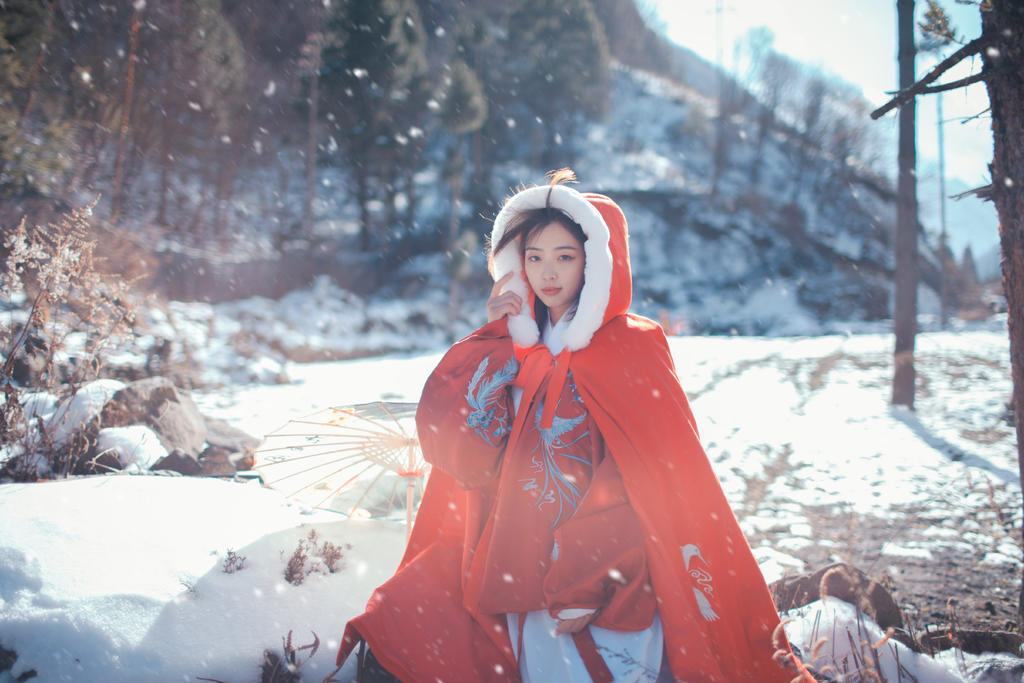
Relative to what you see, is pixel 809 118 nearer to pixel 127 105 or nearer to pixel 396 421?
pixel 127 105

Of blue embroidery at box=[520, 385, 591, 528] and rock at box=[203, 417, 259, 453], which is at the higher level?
blue embroidery at box=[520, 385, 591, 528]

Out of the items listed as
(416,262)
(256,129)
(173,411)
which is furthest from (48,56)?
(173,411)

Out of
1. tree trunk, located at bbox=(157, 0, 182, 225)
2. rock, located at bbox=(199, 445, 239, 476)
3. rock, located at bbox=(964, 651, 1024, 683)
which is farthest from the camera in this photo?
tree trunk, located at bbox=(157, 0, 182, 225)

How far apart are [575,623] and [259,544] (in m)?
1.79

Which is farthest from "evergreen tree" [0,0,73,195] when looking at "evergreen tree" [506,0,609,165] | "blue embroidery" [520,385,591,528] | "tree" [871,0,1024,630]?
"evergreen tree" [506,0,609,165]

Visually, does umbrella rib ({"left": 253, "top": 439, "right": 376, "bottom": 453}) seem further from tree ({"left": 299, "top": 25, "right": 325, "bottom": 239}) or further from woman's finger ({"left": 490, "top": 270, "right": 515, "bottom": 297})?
tree ({"left": 299, "top": 25, "right": 325, "bottom": 239})

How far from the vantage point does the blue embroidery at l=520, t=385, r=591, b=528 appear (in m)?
2.01

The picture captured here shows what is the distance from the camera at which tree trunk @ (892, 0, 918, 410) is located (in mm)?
7262

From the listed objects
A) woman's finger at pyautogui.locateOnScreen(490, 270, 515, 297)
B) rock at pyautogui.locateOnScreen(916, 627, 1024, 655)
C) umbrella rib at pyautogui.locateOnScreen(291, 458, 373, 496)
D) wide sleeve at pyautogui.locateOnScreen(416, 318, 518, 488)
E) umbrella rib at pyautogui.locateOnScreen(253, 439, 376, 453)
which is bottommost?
rock at pyautogui.locateOnScreen(916, 627, 1024, 655)

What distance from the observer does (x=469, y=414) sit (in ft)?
6.69

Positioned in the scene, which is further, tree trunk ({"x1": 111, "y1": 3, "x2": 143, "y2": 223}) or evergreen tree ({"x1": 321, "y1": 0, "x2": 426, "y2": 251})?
evergreen tree ({"x1": 321, "y1": 0, "x2": 426, "y2": 251})

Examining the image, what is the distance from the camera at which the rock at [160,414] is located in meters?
3.87

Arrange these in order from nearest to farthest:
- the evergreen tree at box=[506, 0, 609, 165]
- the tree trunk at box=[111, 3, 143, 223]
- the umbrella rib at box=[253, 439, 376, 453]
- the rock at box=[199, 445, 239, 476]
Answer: the umbrella rib at box=[253, 439, 376, 453] → the rock at box=[199, 445, 239, 476] → the tree trunk at box=[111, 3, 143, 223] → the evergreen tree at box=[506, 0, 609, 165]

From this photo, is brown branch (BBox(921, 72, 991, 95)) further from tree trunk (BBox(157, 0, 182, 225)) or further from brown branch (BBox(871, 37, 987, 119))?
tree trunk (BBox(157, 0, 182, 225))
